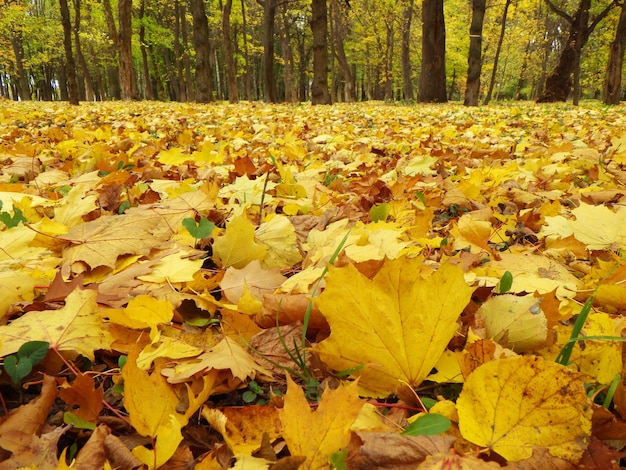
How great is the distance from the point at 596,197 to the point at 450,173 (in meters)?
0.86

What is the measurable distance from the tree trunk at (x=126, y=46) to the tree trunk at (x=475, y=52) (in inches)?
435

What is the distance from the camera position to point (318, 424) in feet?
2.01

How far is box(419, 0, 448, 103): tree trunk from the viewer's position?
13.3 m

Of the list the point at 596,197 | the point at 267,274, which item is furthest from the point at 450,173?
the point at 267,274

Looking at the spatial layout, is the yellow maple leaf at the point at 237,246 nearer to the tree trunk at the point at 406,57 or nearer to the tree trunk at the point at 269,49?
the tree trunk at the point at 269,49

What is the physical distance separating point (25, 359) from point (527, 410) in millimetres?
829

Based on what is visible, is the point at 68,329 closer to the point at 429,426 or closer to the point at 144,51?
the point at 429,426

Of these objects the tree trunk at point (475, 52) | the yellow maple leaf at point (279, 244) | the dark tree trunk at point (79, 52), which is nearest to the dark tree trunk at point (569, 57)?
the tree trunk at point (475, 52)

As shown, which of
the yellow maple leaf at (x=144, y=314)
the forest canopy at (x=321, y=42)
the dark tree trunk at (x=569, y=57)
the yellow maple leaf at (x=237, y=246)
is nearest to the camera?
the yellow maple leaf at (x=144, y=314)

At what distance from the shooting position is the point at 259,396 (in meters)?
0.82

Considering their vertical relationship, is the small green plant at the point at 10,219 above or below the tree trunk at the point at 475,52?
below

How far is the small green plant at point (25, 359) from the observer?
77cm

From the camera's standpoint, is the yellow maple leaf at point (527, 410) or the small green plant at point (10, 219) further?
the small green plant at point (10, 219)

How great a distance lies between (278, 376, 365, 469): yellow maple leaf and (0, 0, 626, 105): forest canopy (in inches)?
504
